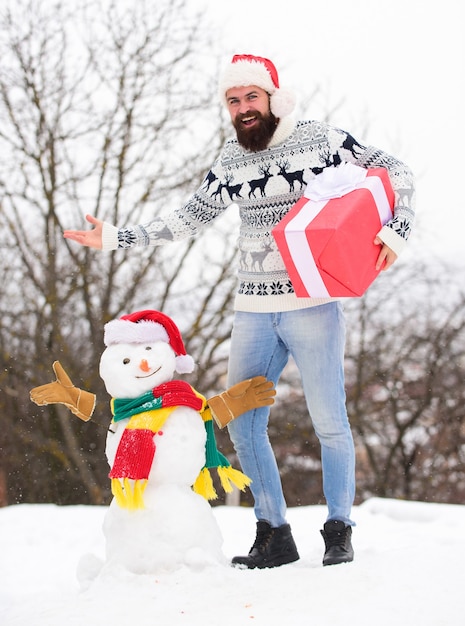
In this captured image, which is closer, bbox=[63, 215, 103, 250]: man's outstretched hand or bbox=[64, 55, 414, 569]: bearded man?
bbox=[64, 55, 414, 569]: bearded man

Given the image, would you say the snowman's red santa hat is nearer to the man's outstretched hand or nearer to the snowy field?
the man's outstretched hand

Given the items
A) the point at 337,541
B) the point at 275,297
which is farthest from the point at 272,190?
the point at 337,541

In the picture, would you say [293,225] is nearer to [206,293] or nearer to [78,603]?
[78,603]

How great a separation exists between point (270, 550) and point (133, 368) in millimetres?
807

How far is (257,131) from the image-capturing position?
7.59 feet

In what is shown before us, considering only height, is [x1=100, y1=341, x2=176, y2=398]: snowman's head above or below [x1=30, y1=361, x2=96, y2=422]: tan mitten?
above

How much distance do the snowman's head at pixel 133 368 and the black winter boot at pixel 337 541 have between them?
2.48 feet

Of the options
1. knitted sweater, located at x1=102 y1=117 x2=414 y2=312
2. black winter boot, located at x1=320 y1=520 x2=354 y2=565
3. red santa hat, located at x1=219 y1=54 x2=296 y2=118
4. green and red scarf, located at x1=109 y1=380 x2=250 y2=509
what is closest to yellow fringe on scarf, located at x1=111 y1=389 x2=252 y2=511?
green and red scarf, located at x1=109 y1=380 x2=250 y2=509

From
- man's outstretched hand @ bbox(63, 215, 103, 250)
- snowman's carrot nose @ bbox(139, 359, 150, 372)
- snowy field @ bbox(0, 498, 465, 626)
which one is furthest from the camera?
man's outstretched hand @ bbox(63, 215, 103, 250)

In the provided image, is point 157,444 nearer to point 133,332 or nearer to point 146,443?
point 146,443

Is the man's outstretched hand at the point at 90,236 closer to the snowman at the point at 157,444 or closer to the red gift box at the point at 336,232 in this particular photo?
the snowman at the point at 157,444

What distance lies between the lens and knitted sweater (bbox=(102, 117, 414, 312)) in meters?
A: 2.29

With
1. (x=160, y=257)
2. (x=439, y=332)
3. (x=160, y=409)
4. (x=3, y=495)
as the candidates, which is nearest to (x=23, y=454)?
(x=3, y=495)

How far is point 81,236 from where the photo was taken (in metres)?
2.43
